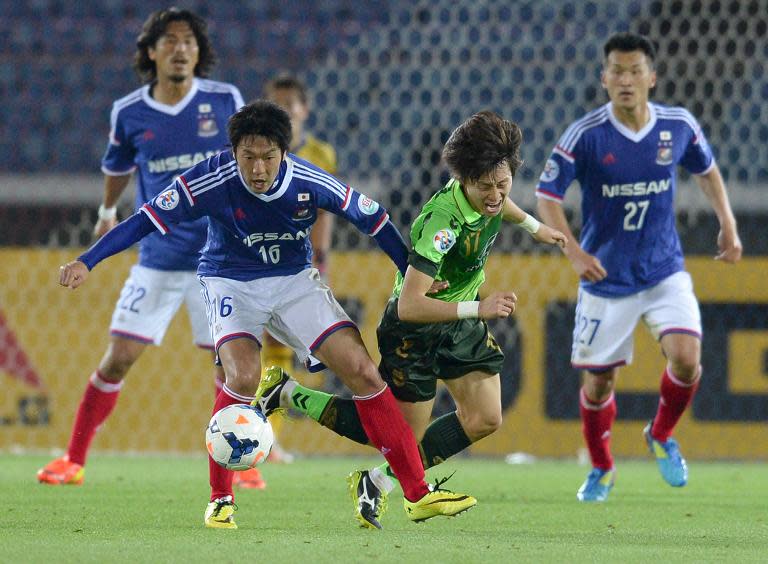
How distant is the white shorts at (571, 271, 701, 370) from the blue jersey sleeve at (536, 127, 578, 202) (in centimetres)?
50

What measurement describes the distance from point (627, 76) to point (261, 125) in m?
2.08

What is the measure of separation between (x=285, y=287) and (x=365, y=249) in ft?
11.9

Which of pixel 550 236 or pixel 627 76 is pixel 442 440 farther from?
pixel 627 76

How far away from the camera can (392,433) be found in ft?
14.8

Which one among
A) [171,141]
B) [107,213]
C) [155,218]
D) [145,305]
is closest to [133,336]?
[145,305]

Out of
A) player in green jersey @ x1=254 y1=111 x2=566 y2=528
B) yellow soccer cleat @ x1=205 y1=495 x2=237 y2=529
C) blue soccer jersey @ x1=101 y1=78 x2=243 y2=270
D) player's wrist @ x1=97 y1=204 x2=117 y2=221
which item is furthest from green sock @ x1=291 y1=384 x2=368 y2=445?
Result: player's wrist @ x1=97 y1=204 x2=117 y2=221

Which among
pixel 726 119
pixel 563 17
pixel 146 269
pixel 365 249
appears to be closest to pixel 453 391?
pixel 146 269

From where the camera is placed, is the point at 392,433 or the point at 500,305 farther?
the point at 392,433

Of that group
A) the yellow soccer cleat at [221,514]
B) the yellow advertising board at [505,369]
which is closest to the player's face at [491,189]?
the yellow soccer cleat at [221,514]

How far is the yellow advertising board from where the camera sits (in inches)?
316

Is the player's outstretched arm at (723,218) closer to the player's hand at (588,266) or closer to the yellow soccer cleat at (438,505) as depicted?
the player's hand at (588,266)

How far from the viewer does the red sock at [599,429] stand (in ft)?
19.5

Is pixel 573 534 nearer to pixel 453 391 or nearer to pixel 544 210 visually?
pixel 453 391

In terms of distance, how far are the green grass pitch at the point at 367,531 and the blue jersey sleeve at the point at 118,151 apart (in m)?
1.39
